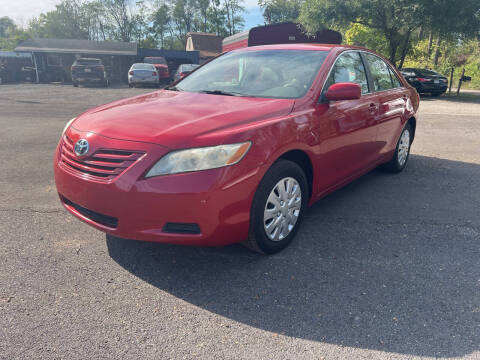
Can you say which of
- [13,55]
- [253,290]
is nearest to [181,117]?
[253,290]

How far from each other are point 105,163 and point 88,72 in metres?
22.6

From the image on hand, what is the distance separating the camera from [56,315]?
237cm

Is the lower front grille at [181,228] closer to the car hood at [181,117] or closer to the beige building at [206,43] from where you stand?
the car hood at [181,117]

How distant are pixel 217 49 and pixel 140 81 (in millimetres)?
36804

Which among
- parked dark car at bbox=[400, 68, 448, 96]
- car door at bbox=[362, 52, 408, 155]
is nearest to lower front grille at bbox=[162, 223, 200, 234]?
car door at bbox=[362, 52, 408, 155]

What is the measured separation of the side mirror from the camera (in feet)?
10.8

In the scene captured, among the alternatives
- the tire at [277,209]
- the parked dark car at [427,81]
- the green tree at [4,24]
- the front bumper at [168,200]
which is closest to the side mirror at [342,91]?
the tire at [277,209]

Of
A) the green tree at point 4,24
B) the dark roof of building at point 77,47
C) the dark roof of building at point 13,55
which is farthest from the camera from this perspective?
the green tree at point 4,24

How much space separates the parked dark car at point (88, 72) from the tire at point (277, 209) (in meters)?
22.6

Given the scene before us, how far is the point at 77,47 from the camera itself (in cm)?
3684

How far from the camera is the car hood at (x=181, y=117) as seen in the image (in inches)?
102

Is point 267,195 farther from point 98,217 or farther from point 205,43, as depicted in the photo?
point 205,43

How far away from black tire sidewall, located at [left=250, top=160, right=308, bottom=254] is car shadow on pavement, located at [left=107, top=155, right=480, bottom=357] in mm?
114

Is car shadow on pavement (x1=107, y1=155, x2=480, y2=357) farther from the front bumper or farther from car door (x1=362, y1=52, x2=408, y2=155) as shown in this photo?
car door (x1=362, y1=52, x2=408, y2=155)
